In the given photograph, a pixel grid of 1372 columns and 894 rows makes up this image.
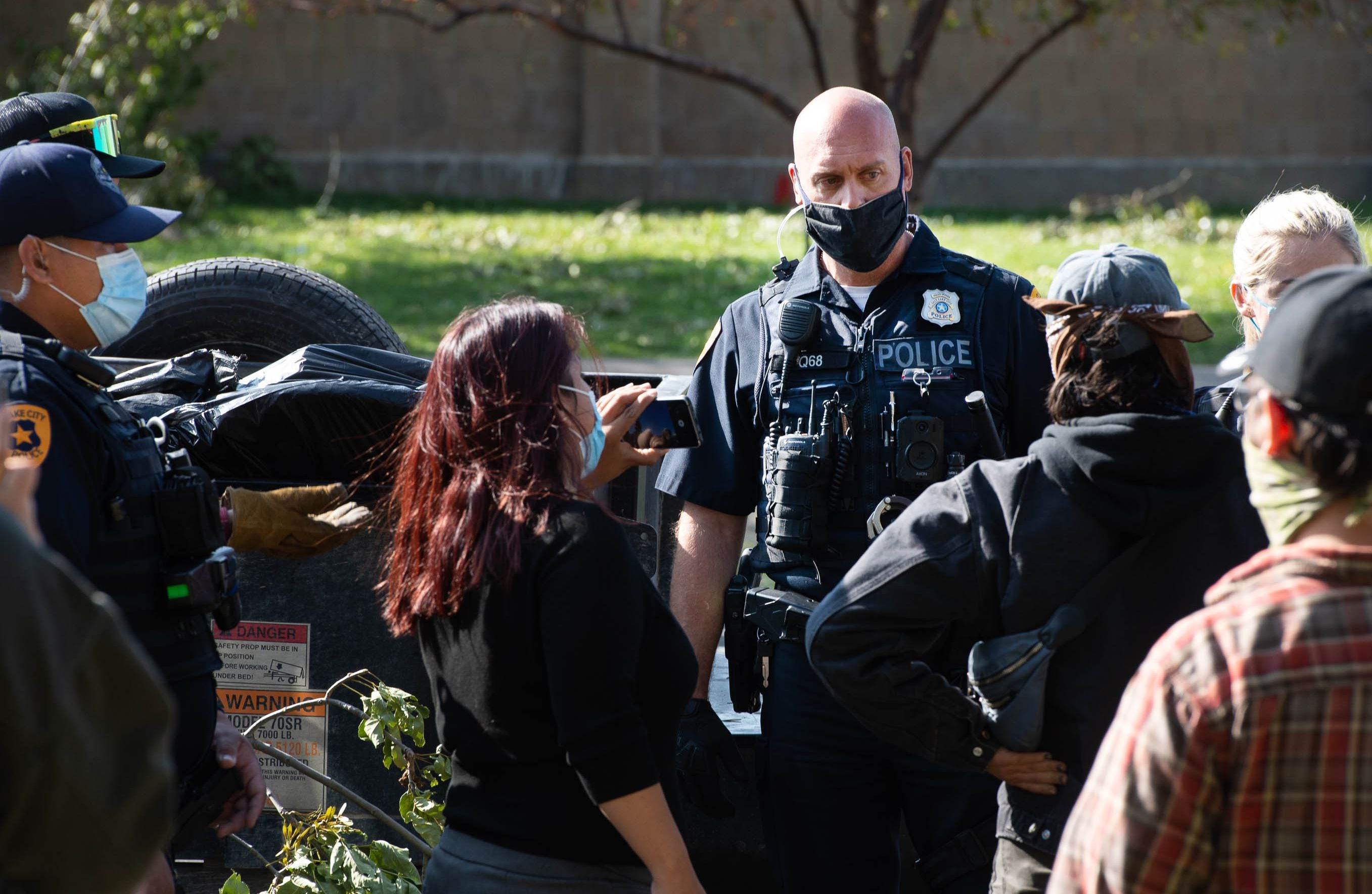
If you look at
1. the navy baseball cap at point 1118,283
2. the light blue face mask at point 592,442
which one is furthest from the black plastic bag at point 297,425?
the navy baseball cap at point 1118,283

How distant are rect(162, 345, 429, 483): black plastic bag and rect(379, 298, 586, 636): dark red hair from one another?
104cm

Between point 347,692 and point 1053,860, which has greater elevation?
point 1053,860

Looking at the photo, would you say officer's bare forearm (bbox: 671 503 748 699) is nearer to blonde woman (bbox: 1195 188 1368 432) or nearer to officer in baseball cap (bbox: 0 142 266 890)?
officer in baseball cap (bbox: 0 142 266 890)

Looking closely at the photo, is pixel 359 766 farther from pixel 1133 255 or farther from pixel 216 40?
pixel 216 40

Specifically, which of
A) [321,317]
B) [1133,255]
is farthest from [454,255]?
[1133,255]

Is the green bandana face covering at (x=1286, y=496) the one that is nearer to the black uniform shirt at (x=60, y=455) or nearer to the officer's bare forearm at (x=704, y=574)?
the officer's bare forearm at (x=704, y=574)

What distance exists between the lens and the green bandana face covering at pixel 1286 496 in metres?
1.49

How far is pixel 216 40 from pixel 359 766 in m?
18.1

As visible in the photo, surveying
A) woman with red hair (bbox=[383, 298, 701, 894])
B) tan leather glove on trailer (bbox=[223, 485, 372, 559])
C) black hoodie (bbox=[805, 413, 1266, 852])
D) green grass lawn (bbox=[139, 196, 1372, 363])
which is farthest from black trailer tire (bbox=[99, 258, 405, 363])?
green grass lawn (bbox=[139, 196, 1372, 363])

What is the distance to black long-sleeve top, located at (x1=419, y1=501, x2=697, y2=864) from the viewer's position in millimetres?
2072

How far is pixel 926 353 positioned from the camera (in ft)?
9.77

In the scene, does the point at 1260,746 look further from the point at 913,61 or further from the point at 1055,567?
the point at 913,61

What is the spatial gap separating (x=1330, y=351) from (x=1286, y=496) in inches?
6.8

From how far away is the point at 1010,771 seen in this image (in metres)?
2.22
